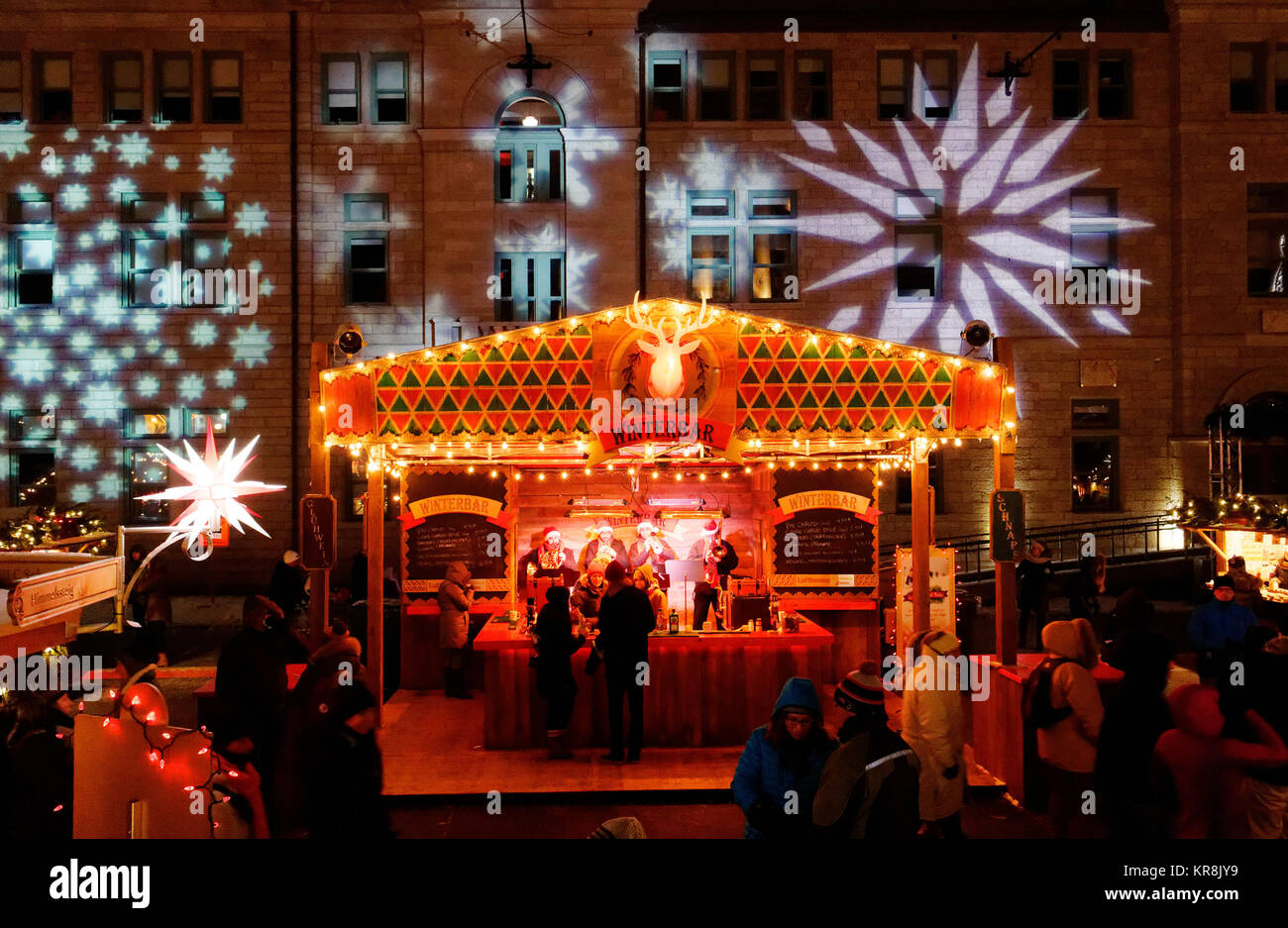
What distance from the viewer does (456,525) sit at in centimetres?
1398

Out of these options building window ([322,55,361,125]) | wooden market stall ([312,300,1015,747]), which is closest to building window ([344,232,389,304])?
building window ([322,55,361,125])

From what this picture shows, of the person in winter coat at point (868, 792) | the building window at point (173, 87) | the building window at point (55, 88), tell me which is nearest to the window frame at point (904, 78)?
the building window at point (173, 87)

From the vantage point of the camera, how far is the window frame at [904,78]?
19.7 m

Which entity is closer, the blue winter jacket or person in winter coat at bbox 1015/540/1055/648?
the blue winter jacket

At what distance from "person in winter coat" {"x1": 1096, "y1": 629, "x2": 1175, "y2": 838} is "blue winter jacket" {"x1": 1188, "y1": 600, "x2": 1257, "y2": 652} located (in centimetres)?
534

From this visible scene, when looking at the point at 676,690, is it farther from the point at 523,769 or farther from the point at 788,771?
the point at 788,771

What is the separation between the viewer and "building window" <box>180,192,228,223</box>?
63.7 ft

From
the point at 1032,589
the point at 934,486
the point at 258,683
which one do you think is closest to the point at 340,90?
the point at 934,486

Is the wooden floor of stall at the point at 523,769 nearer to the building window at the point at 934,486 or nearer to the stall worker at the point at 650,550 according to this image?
the stall worker at the point at 650,550

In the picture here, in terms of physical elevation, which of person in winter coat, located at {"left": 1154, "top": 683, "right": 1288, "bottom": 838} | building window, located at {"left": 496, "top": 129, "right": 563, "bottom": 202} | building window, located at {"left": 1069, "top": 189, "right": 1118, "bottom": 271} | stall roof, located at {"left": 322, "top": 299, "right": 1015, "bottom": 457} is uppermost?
building window, located at {"left": 496, "top": 129, "right": 563, "bottom": 202}

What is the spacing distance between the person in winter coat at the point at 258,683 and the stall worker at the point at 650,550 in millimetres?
6989

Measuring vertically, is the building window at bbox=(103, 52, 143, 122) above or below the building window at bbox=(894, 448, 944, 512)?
above

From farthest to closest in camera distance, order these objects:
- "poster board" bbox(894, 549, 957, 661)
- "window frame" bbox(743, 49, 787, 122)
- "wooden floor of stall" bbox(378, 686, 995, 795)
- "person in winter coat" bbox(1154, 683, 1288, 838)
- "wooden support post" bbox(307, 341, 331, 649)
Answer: "window frame" bbox(743, 49, 787, 122) → "poster board" bbox(894, 549, 957, 661) → "wooden support post" bbox(307, 341, 331, 649) → "wooden floor of stall" bbox(378, 686, 995, 795) → "person in winter coat" bbox(1154, 683, 1288, 838)

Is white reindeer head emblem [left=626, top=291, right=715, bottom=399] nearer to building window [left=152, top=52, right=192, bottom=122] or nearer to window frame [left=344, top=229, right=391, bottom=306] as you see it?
window frame [left=344, top=229, right=391, bottom=306]
